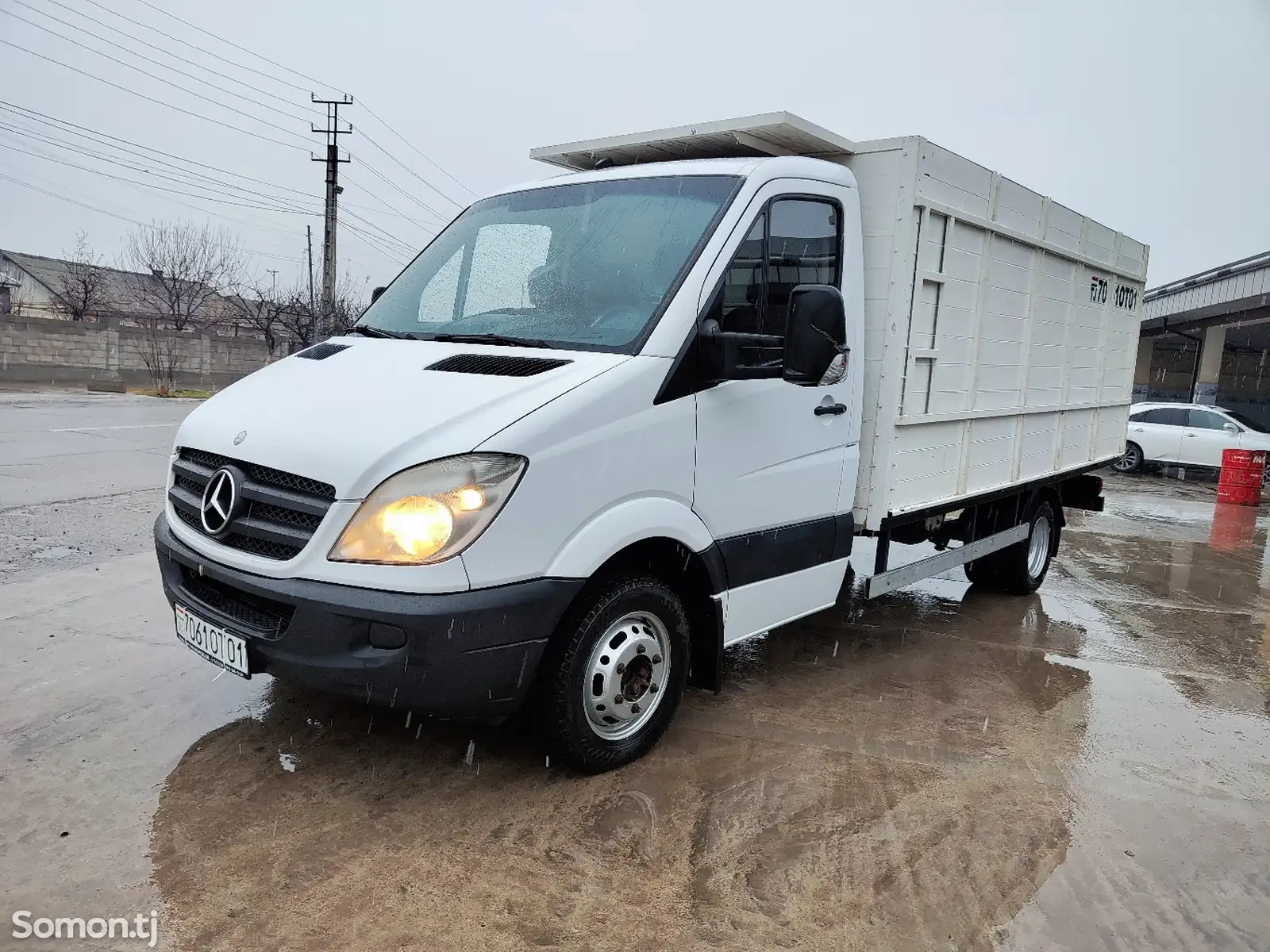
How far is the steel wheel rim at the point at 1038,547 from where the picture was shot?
7285mm

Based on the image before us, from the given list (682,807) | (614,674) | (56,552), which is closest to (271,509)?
(614,674)

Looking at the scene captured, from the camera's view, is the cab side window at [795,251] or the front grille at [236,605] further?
the cab side window at [795,251]

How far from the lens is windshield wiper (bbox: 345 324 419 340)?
406cm

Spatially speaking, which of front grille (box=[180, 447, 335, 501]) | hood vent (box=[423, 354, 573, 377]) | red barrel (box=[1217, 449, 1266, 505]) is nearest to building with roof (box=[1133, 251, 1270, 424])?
red barrel (box=[1217, 449, 1266, 505])

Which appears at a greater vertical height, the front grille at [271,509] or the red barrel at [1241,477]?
the front grille at [271,509]

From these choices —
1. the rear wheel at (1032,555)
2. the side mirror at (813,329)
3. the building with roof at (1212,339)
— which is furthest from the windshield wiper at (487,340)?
the building with roof at (1212,339)

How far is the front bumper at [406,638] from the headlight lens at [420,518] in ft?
0.43

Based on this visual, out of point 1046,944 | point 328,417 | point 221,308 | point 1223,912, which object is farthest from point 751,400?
point 221,308

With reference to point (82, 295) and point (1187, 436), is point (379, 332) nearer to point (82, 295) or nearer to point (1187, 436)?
point (1187, 436)

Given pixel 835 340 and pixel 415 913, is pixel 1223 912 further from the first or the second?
pixel 415 913

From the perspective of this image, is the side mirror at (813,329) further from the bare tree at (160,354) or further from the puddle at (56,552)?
the bare tree at (160,354)

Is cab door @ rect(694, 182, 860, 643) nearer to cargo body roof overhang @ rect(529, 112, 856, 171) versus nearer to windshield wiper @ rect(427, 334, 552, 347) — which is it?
cargo body roof overhang @ rect(529, 112, 856, 171)

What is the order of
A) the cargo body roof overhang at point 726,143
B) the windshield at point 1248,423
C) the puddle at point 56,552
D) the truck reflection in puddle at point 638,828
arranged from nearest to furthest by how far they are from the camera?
the truck reflection in puddle at point 638,828 → the cargo body roof overhang at point 726,143 → the puddle at point 56,552 → the windshield at point 1248,423

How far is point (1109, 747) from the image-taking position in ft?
14.3
